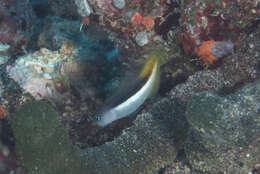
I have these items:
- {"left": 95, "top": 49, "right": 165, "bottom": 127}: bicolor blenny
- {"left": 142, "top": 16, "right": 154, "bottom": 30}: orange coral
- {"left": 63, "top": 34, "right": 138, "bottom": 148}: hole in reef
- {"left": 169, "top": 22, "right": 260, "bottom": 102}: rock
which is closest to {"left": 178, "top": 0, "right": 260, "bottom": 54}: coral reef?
{"left": 169, "top": 22, "right": 260, "bottom": 102}: rock

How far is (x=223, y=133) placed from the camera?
289 centimetres

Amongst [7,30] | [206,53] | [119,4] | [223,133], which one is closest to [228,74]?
[206,53]

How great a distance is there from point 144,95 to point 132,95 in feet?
0.61

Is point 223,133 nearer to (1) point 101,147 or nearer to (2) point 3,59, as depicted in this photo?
(1) point 101,147

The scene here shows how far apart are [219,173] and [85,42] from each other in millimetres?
4101

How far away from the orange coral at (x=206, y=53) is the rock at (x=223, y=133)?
0.88 meters

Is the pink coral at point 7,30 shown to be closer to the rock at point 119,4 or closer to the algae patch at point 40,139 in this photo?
the rock at point 119,4

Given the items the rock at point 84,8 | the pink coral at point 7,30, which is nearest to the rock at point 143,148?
the rock at point 84,8

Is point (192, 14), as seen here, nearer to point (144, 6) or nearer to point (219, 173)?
point (144, 6)

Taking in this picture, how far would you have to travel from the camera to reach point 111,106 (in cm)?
274

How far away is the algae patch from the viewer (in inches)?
108

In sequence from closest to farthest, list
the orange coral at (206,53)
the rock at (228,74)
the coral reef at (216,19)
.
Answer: the coral reef at (216,19)
the rock at (228,74)
the orange coral at (206,53)

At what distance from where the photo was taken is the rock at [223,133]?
2891 mm

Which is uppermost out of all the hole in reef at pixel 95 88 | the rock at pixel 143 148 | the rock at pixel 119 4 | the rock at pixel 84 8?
the rock at pixel 84 8
